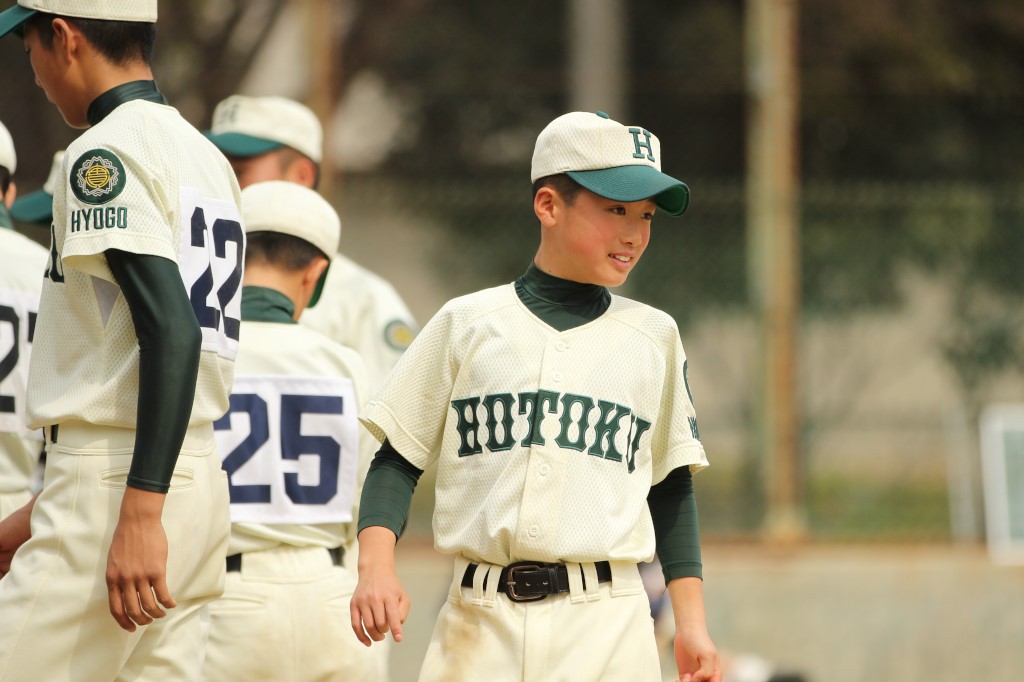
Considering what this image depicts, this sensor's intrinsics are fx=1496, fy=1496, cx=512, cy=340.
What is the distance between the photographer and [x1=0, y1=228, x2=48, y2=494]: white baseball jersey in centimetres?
417

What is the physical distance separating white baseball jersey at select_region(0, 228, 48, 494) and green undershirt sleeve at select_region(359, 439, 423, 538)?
4.20 feet

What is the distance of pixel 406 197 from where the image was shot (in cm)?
865

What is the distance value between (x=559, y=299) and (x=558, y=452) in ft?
1.25

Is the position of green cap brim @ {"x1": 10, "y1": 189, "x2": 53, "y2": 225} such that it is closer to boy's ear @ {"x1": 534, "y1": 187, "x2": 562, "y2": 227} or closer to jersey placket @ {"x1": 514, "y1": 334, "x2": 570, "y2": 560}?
boy's ear @ {"x1": 534, "y1": 187, "x2": 562, "y2": 227}

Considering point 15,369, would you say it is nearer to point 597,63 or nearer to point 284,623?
point 284,623

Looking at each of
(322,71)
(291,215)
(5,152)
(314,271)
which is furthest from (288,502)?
(322,71)

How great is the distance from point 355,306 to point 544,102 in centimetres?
754

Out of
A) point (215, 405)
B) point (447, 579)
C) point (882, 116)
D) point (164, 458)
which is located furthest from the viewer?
point (882, 116)

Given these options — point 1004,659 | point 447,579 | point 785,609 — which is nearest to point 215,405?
point 447,579

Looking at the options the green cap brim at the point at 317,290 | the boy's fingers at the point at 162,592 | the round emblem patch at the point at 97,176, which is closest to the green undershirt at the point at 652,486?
the boy's fingers at the point at 162,592

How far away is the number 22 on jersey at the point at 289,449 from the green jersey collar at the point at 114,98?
0.95 meters

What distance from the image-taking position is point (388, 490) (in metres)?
3.38

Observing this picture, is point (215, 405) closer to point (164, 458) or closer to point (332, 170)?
point (164, 458)

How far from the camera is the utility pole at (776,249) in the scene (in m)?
8.35
